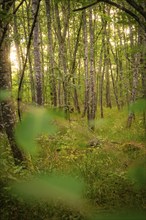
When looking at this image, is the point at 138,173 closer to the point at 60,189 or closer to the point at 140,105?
the point at 140,105

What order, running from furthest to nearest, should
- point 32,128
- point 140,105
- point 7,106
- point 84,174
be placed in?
point 84,174 < point 7,106 < point 140,105 < point 32,128

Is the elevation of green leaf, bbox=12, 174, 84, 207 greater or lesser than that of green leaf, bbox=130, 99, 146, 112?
lesser

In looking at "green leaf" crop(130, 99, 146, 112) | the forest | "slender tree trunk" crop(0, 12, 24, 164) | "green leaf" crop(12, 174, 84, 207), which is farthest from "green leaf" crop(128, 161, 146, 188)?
"slender tree trunk" crop(0, 12, 24, 164)

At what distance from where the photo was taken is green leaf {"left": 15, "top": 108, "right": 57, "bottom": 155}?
79 centimetres

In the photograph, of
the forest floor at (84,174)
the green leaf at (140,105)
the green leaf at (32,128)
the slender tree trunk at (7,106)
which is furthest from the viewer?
the slender tree trunk at (7,106)

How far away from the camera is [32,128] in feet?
2.59

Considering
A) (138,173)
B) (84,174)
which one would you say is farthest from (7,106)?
(138,173)

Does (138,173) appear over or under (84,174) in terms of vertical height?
over

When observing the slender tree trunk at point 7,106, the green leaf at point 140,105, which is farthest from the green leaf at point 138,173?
the slender tree trunk at point 7,106

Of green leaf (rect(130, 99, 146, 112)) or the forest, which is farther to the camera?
green leaf (rect(130, 99, 146, 112))

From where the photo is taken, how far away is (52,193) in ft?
2.61

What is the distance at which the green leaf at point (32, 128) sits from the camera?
A: 789 millimetres

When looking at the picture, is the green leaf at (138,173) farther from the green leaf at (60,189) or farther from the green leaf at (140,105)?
the green leaf at (60,189)

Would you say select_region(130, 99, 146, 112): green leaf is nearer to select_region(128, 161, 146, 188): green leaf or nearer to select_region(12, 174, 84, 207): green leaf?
select_region(128, 161, 146, 188): green leaf
